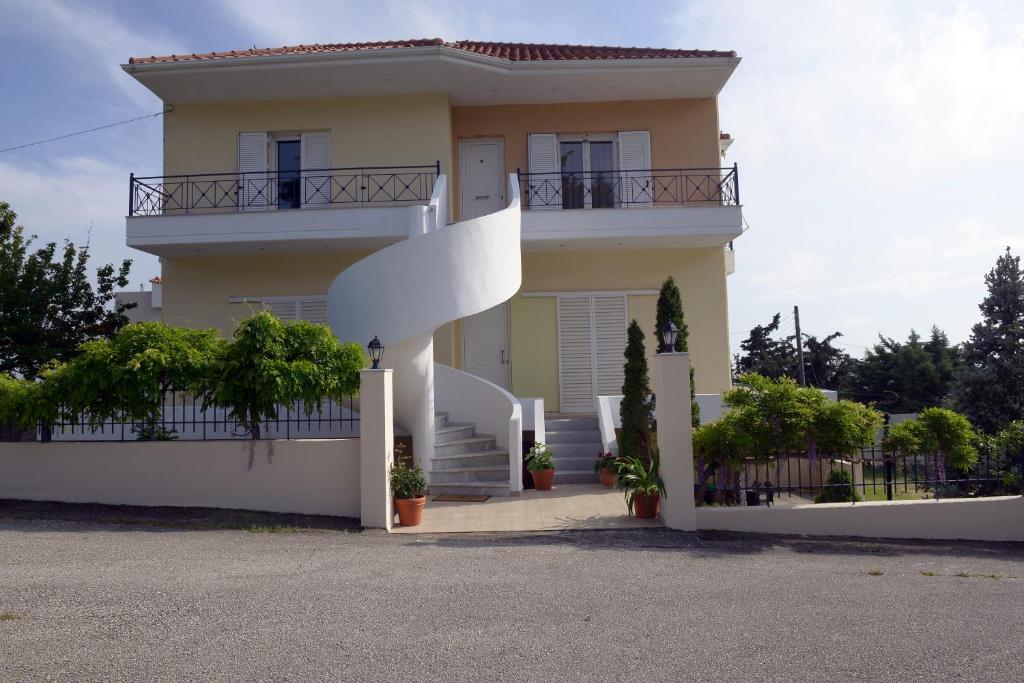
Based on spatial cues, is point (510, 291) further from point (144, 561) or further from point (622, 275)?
point (144, 561)

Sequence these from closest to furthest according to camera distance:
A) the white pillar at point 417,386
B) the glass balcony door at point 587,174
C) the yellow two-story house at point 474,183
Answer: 1. the white pillar at point 417,386
2. the yellow two-story house at point 474,183
3. the glass balcony door at point 587,174

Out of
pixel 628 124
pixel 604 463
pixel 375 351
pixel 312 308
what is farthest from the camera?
pixel 628 124

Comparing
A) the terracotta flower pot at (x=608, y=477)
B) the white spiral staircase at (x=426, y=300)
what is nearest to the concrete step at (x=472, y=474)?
the white spiral staircase at (x=426, y=300)

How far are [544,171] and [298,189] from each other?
489cm

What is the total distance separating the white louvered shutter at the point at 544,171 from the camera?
48.6 ft

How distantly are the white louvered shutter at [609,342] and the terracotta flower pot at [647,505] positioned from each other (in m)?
5.80

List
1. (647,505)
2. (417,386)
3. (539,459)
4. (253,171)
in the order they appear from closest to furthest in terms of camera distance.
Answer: (647,505)
(417,386)
(539,459)
(253,171)

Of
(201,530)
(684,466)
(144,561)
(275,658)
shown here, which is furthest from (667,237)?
(275,658)

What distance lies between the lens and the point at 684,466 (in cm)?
822

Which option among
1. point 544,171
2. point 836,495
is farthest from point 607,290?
point 836,495

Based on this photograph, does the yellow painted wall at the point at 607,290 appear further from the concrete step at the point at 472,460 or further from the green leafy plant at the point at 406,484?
the green leafy plant at the point at 406,484

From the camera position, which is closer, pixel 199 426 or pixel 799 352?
pixel 199 426

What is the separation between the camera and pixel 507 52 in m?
14.9

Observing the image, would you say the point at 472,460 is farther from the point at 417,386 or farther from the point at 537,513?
the point at 537,513
